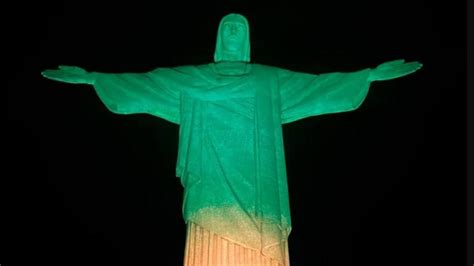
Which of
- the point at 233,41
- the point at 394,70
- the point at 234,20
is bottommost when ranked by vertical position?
the point at 394,70

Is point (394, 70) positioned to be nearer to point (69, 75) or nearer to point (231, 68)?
point (231, 68)

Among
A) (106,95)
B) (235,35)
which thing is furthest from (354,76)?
(106,95)

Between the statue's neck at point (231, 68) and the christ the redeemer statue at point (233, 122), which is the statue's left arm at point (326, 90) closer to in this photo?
the christ the redeemer statue at point (233, 122)

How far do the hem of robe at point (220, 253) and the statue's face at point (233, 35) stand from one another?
2.07 metres

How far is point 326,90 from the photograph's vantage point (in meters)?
7.61

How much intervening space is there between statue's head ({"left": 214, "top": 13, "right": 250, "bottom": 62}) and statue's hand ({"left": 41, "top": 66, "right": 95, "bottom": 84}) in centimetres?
132

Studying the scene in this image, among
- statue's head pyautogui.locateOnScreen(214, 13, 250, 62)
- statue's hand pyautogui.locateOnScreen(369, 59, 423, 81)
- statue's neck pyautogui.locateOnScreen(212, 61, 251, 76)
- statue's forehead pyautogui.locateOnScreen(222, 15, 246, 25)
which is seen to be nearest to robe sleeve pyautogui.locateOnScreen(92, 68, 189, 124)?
statue's neck pyautogui.locateOnScreen(212, 61, 251, 76)

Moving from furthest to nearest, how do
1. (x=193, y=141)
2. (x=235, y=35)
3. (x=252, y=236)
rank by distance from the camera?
(x=235, y=35) → (x=193, y=141) → (x=252, y=236)

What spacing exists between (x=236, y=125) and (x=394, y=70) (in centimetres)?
162

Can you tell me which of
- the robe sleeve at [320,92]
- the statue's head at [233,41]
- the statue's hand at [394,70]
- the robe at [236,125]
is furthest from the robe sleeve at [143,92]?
the statue's hand at [394,70]

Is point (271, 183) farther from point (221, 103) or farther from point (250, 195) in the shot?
point (221, 103)

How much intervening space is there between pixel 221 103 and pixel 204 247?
1430mm

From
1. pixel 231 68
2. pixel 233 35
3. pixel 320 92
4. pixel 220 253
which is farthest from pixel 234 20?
pixel 220 253

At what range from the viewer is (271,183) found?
23.1 feet
